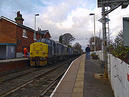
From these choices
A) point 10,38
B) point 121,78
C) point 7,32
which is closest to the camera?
point 121,78

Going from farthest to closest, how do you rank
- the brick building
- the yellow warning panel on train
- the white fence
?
the brick building
the yellow warning panel on train
the white fence

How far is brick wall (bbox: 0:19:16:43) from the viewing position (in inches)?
906

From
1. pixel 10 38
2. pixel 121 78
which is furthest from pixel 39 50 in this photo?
pixel 121 78

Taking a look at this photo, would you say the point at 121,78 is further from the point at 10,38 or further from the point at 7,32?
the point at 7,32

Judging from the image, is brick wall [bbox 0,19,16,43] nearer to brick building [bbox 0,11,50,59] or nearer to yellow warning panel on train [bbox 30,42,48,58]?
brick building [bbox 0,11,50,59]

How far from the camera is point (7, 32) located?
23484 millimetres

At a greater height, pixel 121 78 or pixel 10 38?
pixel 10 38

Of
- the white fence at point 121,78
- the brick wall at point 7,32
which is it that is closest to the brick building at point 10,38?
the brick wall at point 7,32

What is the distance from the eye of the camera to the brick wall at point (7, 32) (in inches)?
906

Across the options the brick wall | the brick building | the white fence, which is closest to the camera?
the white fence

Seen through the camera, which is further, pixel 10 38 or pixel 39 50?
pixel 10 38

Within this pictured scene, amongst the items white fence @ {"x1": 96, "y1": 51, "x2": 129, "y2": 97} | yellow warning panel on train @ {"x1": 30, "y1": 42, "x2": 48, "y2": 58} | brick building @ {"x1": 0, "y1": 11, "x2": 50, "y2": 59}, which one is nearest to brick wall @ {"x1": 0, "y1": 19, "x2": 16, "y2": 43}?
brick building @ {"x1": 0, "y1": 11, "x2": 50, "y2": 59}

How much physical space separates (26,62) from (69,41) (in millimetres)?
67143

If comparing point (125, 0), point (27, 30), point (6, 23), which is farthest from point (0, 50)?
point (125, 0)
